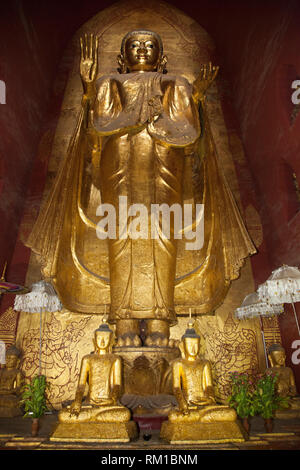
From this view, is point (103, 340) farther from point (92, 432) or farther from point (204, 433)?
point (204, 433)

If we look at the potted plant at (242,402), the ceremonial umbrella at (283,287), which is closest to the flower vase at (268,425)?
the potted plant at (242,402)

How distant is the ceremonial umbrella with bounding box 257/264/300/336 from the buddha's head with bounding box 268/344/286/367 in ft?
1.48

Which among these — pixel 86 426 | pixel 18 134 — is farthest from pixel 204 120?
pixel 86 426

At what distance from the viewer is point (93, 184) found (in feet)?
12.8

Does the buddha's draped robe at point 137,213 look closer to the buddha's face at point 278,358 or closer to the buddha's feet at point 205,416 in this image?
the buddha's face at point 278,358

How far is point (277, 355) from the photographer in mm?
3285

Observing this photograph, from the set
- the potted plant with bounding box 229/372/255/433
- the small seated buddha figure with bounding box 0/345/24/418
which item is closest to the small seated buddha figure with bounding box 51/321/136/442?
the potted plant with bounding box 229/372/255/433

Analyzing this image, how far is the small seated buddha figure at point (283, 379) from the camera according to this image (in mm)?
2967

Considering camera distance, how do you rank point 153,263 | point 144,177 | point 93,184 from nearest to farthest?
point 153,263, point 144,177, point 93,184

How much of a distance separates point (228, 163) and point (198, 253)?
5.39 feet

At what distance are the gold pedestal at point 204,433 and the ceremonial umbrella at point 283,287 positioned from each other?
4.40 feet

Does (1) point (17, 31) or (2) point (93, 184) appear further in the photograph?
(1) point (17, 31)

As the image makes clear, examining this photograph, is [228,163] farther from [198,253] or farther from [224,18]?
[224,18]

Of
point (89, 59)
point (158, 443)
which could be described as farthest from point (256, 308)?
point (89, 59)
